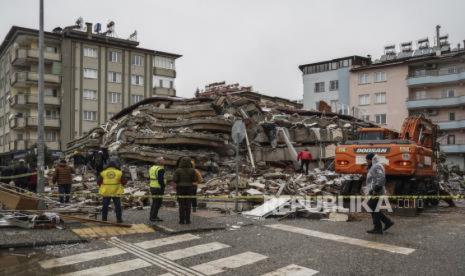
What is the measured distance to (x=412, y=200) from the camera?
1535 centimetres

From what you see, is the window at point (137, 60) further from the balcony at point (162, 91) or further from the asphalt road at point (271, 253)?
the asphalt road at point (271, 253)

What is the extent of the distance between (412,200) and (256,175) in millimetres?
8527

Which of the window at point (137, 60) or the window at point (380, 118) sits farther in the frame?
the window at point (137, 60)

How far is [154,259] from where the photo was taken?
26.5 feet

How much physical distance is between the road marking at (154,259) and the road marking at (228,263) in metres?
0.20

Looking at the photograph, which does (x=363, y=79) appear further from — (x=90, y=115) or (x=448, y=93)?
(x=90, y=115)

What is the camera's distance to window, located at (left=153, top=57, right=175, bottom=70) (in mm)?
62562

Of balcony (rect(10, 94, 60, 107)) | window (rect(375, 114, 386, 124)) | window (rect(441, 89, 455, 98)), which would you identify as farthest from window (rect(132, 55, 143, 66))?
window (rect(441, 89, 455, 98))

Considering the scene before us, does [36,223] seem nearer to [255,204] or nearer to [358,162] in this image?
[255,204]

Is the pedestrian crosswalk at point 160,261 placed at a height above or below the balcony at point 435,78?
below

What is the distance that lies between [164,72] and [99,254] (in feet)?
184

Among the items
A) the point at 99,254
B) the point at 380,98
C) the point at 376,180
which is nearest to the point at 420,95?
the point at 380,98

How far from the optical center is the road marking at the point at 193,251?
8344 mm

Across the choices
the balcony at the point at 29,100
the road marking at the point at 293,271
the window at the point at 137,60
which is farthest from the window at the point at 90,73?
the road marking at the point at 293,271
